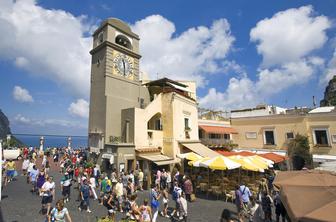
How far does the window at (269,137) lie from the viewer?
28103mm

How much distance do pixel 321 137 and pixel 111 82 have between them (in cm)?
2389

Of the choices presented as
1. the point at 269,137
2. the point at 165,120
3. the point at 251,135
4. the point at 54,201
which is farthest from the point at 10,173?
the point at 269,137

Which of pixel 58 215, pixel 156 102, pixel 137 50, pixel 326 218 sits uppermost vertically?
pixel 137 50

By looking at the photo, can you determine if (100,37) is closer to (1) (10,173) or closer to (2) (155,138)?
(2) (155,138)

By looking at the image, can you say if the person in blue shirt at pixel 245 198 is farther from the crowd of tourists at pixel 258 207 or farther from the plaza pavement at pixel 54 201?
the plaza pavement at pixel 54 201

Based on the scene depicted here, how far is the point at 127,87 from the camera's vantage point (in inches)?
837

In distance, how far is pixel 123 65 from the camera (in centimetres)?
2116

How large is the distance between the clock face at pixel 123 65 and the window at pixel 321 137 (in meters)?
22.2

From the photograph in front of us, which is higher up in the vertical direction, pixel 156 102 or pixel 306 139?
pixel 156 102

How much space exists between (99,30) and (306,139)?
25.8 metres

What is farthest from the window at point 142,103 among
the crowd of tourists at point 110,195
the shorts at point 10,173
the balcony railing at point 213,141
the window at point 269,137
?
the window at point 269,137

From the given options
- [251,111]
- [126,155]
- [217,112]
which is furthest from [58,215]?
[251,111]

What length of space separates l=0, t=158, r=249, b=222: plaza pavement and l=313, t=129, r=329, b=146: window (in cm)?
1737

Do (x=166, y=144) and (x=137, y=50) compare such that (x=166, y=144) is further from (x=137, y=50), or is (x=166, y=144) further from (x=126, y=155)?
(x=137, y=50)
